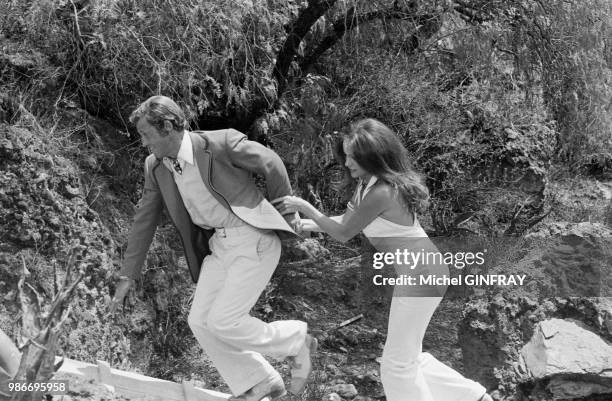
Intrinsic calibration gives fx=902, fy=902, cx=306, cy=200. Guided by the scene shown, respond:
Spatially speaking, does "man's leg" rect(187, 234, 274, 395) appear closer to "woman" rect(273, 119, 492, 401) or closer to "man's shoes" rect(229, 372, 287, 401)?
"man's shoes" rect(229, 372, 287, 401)

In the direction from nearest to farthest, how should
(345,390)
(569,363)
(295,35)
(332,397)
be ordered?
(569,363), (332,397), (345,390), (295,35)

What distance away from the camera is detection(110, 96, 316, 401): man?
169 inches

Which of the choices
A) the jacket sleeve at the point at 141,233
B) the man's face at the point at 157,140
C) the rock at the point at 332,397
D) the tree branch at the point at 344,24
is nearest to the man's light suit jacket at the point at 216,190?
the jacket sleeve at the point at 141,233

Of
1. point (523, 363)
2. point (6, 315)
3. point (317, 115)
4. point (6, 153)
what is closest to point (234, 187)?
point (6, 315)

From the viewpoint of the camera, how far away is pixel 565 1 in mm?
8164

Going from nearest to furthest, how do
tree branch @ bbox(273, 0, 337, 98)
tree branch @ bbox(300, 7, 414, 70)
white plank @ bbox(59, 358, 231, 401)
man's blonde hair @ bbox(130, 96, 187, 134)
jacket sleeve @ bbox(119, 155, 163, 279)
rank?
man's blonde hair @ bbox(130, 96, 187, 134)
jacket sleeve @ bbox(119, 155, 163, 279)
white plank @ bbox(59, 358, 231, 401)
tree branch @ bbox(273, 0, 337, 98)
tree branch @ bbox(300, 7, 414, 70)

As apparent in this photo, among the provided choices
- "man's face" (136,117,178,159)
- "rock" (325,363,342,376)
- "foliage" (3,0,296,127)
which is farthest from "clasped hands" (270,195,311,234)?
"rock" (325,363,342,376)

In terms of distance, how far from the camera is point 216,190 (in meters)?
4.33

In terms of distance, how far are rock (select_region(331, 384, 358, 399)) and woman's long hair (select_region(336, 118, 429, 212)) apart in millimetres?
2256

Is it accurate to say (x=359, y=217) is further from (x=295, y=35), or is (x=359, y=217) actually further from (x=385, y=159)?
(x=295, y=35)

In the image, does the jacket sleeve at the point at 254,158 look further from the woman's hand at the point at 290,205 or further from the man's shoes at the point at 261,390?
the man's shoes at the point at 261,390

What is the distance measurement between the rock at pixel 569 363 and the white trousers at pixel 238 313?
2171 millimetres

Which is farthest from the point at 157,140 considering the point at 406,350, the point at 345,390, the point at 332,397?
the point at 345,390

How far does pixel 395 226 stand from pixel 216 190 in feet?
2.86
